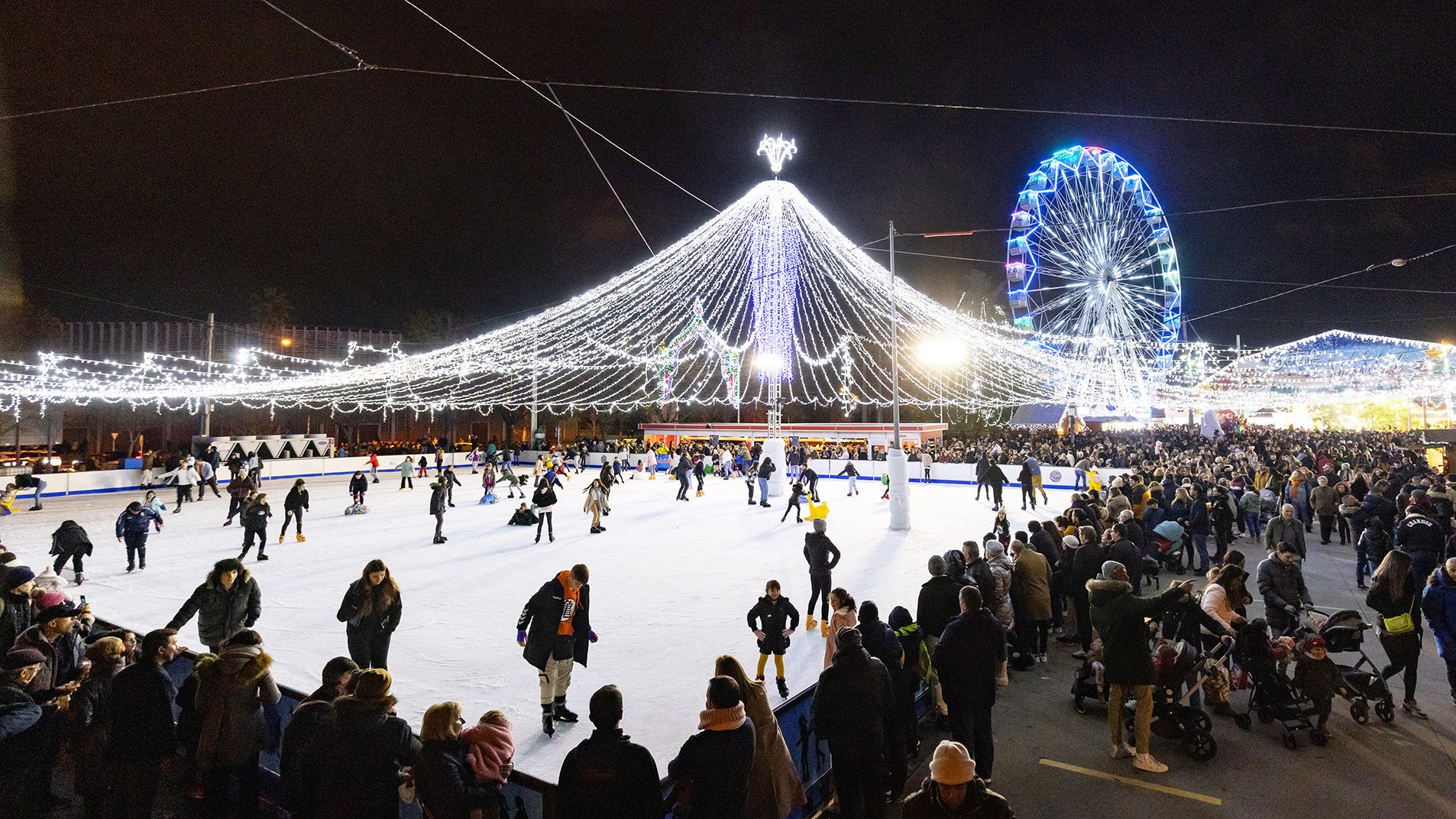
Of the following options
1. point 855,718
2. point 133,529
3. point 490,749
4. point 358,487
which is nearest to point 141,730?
point 490,749

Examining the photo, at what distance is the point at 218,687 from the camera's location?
344 cm

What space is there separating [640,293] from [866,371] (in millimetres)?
31314

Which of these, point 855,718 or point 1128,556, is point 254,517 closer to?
point 855,718

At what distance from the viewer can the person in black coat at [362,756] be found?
2732 mm

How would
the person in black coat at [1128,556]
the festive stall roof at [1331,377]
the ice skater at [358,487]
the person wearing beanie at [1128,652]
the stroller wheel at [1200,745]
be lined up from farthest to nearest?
the festive stall roof at [1331,377]
the ice skater at [358,487]
the person in black coat at [1128,556]
the stroller wheel at [1200,745]
the person wearing beanie at [1128,652]

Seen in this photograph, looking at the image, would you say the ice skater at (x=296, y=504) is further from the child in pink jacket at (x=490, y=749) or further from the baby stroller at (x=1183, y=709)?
the baby stroller at (x=1183, y=709)

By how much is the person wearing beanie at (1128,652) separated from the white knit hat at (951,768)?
8.59ft

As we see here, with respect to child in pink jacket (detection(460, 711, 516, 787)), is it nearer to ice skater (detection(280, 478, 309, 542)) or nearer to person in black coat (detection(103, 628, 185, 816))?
person in black coat (detection(103, 628, 185, 816))

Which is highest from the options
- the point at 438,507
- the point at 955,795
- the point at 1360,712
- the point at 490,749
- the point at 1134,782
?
the point at 955,795

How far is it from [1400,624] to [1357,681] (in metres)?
0.64

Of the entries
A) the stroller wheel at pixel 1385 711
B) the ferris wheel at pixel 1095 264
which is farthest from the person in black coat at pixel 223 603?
the ferris wheel at pixel 1095 264

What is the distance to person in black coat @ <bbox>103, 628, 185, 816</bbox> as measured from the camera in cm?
335

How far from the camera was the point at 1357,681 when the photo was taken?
4.87m

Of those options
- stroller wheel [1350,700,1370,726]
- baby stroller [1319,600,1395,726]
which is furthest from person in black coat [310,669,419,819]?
stroller wheel [1350,700,1370,726]
